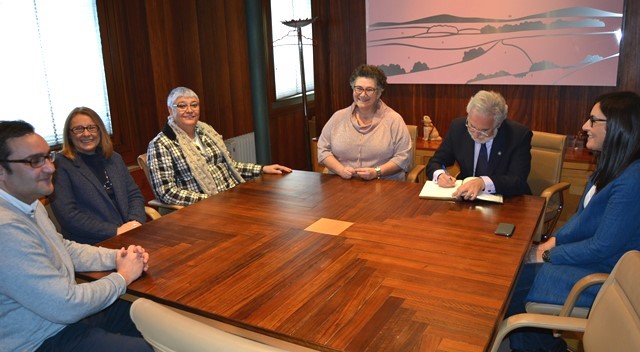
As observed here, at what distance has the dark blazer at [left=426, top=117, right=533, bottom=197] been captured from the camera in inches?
103

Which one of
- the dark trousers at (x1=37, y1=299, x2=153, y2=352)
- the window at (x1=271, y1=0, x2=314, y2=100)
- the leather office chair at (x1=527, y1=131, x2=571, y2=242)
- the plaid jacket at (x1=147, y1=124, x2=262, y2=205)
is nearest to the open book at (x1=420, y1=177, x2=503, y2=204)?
the leather office chair at (x1=527, y1=131, x2=571, y2=242)

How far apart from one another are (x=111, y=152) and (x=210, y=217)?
791 millimetres

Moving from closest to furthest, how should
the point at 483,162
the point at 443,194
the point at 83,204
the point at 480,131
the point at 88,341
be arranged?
1. the point at 88,341
2. the point at 443,194
3. the point at 83,204
4. the point at 480,131
5. the point at 483,162

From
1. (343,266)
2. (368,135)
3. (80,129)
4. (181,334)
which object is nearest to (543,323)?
(343,266)

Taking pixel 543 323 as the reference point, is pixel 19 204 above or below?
above

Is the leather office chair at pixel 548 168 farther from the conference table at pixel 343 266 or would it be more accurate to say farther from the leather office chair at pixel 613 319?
the leather office chair at pixel 613 319

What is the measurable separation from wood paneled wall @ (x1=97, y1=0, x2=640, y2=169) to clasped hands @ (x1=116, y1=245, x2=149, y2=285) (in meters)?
2.31

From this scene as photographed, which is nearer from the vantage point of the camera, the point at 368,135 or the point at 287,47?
the point at 368,135

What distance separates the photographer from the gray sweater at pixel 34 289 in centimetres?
155

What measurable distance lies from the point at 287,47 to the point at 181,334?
5.18 metres

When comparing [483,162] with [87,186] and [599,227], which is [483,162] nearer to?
[599,227]

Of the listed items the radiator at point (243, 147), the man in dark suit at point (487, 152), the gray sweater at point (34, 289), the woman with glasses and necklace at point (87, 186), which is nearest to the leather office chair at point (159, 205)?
the woman with glasses and necklace at point (87, 186)

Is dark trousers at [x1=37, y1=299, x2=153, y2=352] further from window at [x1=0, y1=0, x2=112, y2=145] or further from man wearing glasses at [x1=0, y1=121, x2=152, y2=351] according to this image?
window at [x1=0, y1=0, x2=112, y2=145]

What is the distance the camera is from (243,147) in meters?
5.11
